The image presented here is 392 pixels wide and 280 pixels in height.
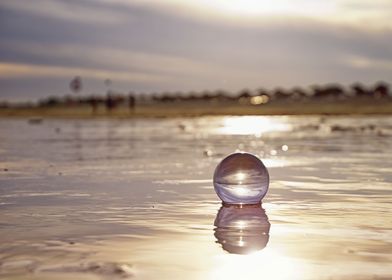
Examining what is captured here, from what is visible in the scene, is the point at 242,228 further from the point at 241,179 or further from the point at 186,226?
the point at 241,179

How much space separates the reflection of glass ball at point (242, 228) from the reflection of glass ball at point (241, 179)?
0.49 ft

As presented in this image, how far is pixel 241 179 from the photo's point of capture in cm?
909

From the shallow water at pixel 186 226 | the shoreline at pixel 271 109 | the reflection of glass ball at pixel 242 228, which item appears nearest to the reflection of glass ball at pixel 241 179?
the reflection of glass ball at pixel 242 228

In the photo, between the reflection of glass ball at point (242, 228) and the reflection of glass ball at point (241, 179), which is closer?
the reflection of glass ball at point (242, 228)

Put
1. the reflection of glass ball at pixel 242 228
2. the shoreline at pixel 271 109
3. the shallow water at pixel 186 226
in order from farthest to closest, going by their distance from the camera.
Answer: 1. the shoreline at pixel 271 109
2. the reflection of glass ball at pixel 242 228
3. the shallow water at pixel 186 226

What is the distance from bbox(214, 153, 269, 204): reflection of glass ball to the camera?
905 cm

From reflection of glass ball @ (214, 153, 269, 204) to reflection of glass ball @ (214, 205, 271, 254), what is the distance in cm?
15

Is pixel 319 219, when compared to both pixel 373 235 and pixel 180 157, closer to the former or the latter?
pixel 373 235

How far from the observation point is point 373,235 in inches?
282

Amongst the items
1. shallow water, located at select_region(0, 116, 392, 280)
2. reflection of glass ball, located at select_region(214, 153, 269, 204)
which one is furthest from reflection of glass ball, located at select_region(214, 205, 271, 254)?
reflection of glass ball, located at select_region(214, 153, 269, 204)

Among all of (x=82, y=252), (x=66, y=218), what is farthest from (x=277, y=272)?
(x=66, y=218)

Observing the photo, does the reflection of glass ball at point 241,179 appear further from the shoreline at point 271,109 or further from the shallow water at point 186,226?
the shoreline at point 271,109

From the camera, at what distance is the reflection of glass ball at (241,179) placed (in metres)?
9.05

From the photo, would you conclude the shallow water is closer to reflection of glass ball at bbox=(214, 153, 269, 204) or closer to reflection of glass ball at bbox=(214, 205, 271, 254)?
reflection of glass ball at bbox=(214, 205, 271, 254)
